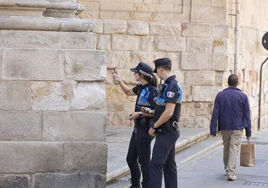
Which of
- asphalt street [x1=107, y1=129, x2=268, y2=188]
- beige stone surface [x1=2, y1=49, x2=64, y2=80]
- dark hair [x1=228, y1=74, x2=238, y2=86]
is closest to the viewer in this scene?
beige stone surface [x1=2, y1=49, x2=64, y2=80]

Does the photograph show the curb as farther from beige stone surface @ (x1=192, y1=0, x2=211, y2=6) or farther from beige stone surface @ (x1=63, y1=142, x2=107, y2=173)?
beige stone surface @ (x1=63, y1=142, x2=107, y2=173)

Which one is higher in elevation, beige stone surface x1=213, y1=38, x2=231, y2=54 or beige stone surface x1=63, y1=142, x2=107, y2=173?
beige stone surface x1=213, y1=38, x2=231, y2=54

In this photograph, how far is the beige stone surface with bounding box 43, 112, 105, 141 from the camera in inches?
351

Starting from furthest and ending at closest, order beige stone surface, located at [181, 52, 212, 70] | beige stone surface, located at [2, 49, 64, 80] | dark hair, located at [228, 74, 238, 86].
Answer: beige stone surface, located at [181, 52, 212, 70]
dark hair, located at [228, 74, 238, 86]
beige stone surface, located at [2, 49, 64, 80]

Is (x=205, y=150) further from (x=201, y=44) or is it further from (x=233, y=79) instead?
(x=233, y=79)

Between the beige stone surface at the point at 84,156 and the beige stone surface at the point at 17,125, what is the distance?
1.35 feet

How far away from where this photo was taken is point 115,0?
17484 millimetres

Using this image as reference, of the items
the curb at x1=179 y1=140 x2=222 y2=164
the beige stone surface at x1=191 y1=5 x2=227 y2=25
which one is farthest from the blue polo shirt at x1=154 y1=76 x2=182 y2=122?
the beige stone surface at x1=191 y1=5 x2=227 y2=25

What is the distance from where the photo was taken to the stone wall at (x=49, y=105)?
885 cm

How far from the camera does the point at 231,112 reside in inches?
478

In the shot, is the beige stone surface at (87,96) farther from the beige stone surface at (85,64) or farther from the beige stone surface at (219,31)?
the beige stone surface at (219,31)

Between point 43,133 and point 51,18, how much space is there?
1.22 metres

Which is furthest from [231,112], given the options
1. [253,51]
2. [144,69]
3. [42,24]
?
[253,51]

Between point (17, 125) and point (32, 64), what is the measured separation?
658 mm
